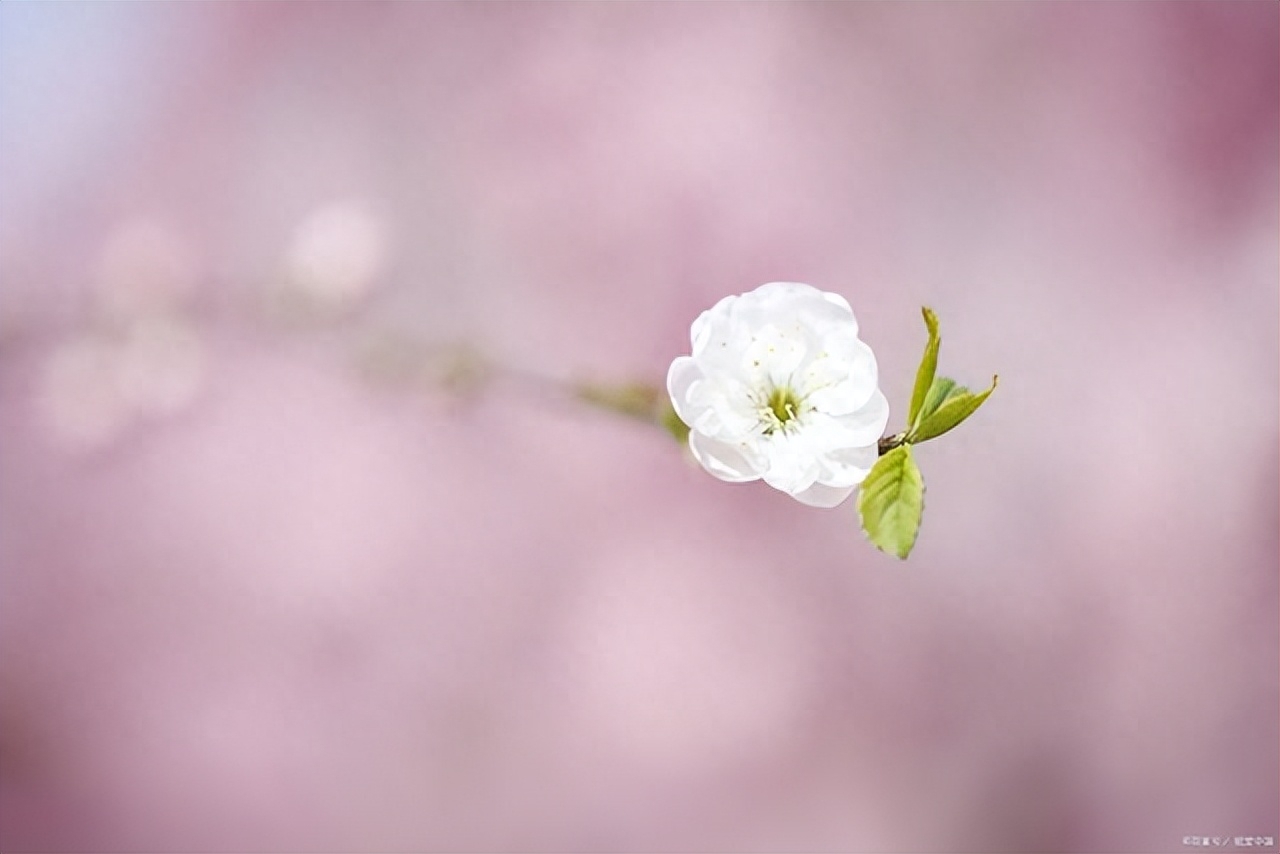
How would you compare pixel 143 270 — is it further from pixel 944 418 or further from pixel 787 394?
pixel 944 418

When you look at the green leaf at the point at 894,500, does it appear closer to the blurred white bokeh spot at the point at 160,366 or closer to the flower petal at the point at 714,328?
the flower petal at the point at 714,328

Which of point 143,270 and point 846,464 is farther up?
point 143,270

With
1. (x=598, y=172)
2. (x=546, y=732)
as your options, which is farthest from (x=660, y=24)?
(x=546, y=732)

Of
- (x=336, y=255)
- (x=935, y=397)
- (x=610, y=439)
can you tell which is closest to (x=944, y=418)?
(x=935, y=397)

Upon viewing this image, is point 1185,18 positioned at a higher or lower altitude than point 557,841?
higher

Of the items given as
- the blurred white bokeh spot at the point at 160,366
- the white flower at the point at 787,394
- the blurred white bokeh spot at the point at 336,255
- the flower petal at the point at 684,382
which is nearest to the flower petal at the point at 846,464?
the white flower at the point at 787,394

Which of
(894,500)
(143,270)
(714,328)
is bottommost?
(894,500)

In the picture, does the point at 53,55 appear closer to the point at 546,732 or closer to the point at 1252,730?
the point at 546,732
